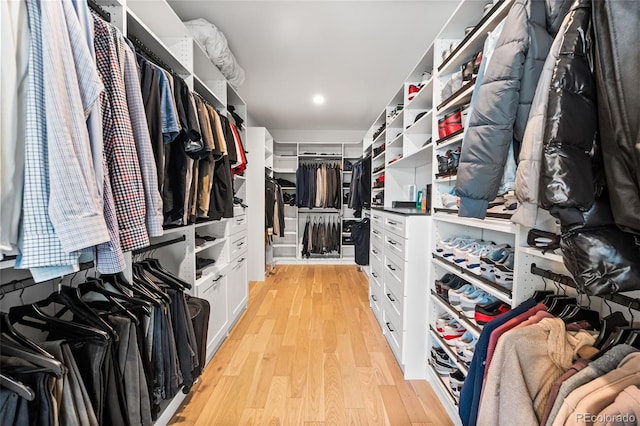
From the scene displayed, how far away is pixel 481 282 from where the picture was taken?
126 cm

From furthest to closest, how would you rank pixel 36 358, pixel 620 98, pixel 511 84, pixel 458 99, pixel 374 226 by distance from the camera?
pixel 374 226 → pixel 458 99 → pixel 511 84 → pixel 36 358 → pixel 620 98

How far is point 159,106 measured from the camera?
115 centimetres

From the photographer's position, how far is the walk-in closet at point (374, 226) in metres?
0.60

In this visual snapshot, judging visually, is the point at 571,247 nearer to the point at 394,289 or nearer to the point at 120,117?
the point at 120,117

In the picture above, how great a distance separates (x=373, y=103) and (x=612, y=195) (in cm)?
358

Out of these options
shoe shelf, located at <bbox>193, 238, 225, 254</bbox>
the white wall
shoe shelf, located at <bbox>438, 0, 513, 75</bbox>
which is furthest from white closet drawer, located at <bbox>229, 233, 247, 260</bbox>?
the white wall

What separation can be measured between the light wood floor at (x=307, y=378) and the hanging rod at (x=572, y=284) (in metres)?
1.00

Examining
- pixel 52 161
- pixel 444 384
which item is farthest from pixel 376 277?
pixel 52 161

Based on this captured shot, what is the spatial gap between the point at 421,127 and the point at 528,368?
1848 mm

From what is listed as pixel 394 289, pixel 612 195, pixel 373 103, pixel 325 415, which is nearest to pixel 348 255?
pixel 373 103

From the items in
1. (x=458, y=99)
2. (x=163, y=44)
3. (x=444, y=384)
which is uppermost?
(x=163, y=44)

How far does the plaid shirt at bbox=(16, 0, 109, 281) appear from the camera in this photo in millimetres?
611

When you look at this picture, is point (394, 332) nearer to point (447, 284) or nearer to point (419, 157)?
point (447, 284)

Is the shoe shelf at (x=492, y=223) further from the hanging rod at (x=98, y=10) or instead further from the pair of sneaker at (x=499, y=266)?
the hanging rod at (x=98, y=10)
